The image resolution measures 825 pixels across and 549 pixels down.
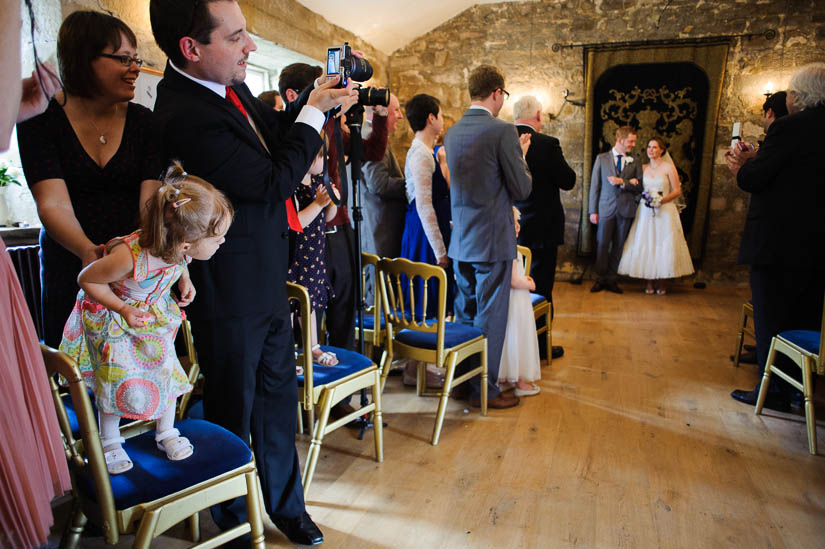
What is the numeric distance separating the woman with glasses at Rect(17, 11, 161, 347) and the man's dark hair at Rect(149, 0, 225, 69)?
289 mm

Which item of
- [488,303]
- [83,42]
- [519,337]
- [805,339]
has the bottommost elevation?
[519,337]

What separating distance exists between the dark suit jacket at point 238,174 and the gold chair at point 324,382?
324 mm

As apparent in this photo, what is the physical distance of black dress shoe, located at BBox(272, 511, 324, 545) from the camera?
1774 millimetres

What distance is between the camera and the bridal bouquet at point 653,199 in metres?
5.58

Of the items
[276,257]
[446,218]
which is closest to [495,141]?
[446,218]

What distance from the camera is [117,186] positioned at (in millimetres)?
1717

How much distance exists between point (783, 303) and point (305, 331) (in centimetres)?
250

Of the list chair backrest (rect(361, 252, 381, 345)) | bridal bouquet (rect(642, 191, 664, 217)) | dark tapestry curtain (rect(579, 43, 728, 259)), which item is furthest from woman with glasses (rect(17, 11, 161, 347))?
dark tapestry curtain (rect(579, 43, 728, 259))

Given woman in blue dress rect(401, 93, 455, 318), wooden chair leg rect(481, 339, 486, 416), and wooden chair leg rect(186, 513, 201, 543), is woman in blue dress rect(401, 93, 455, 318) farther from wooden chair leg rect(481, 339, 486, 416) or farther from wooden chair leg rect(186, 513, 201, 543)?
wooden chair leg rect(186, 513, 201, 543)

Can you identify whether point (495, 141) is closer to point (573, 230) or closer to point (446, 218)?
point (446, 218)

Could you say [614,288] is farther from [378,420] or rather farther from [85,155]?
[85,155]

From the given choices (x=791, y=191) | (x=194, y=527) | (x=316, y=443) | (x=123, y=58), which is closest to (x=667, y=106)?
(x=791, y=191)

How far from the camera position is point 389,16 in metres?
5.86

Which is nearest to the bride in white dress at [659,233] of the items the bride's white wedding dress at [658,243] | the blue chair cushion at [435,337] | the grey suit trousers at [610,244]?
the bride's white wedding dress at [658,243]
